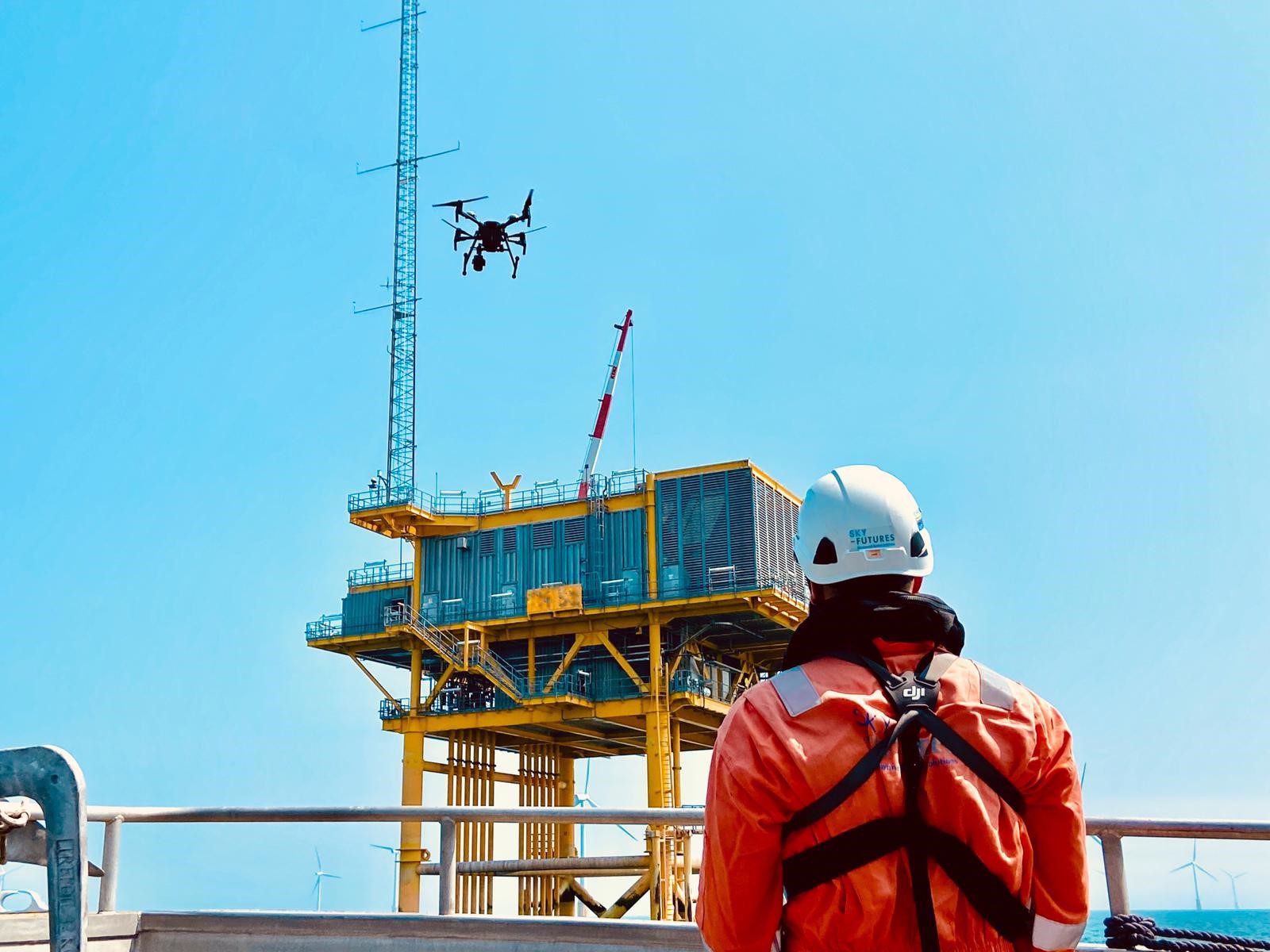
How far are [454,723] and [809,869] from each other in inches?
1668

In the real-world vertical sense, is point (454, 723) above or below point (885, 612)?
above

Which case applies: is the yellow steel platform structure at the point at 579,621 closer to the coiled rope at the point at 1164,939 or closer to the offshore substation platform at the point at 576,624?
the offshore substation platform at the point at 576,624

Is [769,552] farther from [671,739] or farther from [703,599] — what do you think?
[671,739]

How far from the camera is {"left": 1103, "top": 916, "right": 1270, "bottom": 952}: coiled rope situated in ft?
18.8

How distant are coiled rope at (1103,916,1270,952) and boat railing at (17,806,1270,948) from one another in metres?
0.18

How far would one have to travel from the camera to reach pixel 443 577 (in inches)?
1753

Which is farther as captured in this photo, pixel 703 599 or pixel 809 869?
pixel 703 599

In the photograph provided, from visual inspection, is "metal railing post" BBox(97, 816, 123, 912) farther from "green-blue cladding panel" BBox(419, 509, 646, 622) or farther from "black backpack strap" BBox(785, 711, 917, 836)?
"green-blue cladding panel" BBox(419, 509, 646, 622)

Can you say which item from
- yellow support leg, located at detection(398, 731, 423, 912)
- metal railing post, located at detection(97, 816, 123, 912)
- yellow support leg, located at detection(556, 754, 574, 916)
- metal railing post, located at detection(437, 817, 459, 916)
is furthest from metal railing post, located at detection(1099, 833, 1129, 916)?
yellow support leg, located at detection(556, 754, 574, 916)

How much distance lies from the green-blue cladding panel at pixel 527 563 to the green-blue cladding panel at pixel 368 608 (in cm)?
154

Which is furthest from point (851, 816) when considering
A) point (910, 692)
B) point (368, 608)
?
point (368, 608)

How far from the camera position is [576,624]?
1662 inches

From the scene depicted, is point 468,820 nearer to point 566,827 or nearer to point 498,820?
point 498,820

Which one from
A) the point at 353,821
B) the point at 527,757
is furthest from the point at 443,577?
the point at 353,821
